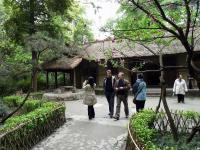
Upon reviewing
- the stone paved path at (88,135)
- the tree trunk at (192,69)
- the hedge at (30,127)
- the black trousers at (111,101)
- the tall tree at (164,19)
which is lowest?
the stone paved path at (88,135)

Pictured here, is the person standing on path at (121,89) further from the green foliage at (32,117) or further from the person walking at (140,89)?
the green foliage at (32,117)

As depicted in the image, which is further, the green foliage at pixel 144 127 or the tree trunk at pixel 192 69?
the green foliage at pixel 144 127

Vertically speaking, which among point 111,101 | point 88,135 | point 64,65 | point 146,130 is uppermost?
point 64,65

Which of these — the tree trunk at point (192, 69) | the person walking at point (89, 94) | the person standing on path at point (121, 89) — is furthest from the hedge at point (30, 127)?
the tree trunk at point (192, 69)

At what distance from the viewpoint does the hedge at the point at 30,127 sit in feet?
27.6

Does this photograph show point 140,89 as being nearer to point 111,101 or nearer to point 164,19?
point 111,101

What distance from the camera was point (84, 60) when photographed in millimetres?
29688

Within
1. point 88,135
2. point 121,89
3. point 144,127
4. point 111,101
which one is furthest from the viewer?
point 111,101

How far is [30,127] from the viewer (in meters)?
9.64

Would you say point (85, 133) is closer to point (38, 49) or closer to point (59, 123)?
point (59, 123)

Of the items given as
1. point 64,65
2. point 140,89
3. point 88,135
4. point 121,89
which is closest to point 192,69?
point 88,135

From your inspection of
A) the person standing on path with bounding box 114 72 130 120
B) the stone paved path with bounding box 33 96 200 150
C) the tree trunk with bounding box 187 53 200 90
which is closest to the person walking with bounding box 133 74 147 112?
the person standing on path with bounding box 114 72 130 120

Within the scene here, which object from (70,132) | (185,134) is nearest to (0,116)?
(70,132)

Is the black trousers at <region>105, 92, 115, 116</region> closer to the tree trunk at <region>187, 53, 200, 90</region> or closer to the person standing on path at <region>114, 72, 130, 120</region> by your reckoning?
the person standing on path at <region>114, 72, 130, 120</region>
